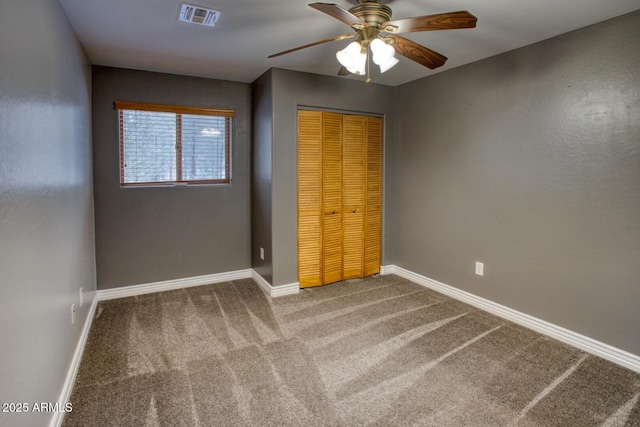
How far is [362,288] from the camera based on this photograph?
13.2 ft

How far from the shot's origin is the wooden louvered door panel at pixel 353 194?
4.14 meters

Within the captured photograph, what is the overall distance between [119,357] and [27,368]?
1190 mm

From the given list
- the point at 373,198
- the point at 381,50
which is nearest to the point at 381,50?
the point at 381,50

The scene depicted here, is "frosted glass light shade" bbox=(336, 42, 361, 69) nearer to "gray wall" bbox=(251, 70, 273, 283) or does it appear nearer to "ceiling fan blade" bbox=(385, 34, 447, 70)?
"ceiling fan blade" bbox=(385, 34, 447, 70)

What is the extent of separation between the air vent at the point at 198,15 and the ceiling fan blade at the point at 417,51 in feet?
3.80

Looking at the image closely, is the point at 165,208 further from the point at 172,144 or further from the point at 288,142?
the point at 288,142

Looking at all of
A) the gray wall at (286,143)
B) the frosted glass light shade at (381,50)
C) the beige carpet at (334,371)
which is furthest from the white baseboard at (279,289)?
the frosted glass light shade at (381,50)

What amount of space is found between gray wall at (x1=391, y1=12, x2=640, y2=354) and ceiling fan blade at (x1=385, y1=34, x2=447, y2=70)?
3.85 feet

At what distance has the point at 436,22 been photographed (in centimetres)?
Answer: 183

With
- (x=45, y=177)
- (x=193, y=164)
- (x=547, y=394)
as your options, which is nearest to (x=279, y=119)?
(x=193, y=164)

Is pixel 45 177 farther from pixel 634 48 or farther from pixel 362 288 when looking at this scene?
pixel 634 48

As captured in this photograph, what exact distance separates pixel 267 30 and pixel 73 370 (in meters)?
2.58

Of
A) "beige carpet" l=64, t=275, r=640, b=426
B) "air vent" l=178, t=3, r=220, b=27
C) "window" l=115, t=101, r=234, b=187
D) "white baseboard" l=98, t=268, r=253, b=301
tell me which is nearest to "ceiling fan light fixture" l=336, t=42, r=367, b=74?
"air vent" l=178, t=3, r=220, b=27

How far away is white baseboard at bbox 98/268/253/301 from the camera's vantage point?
3.70 m
